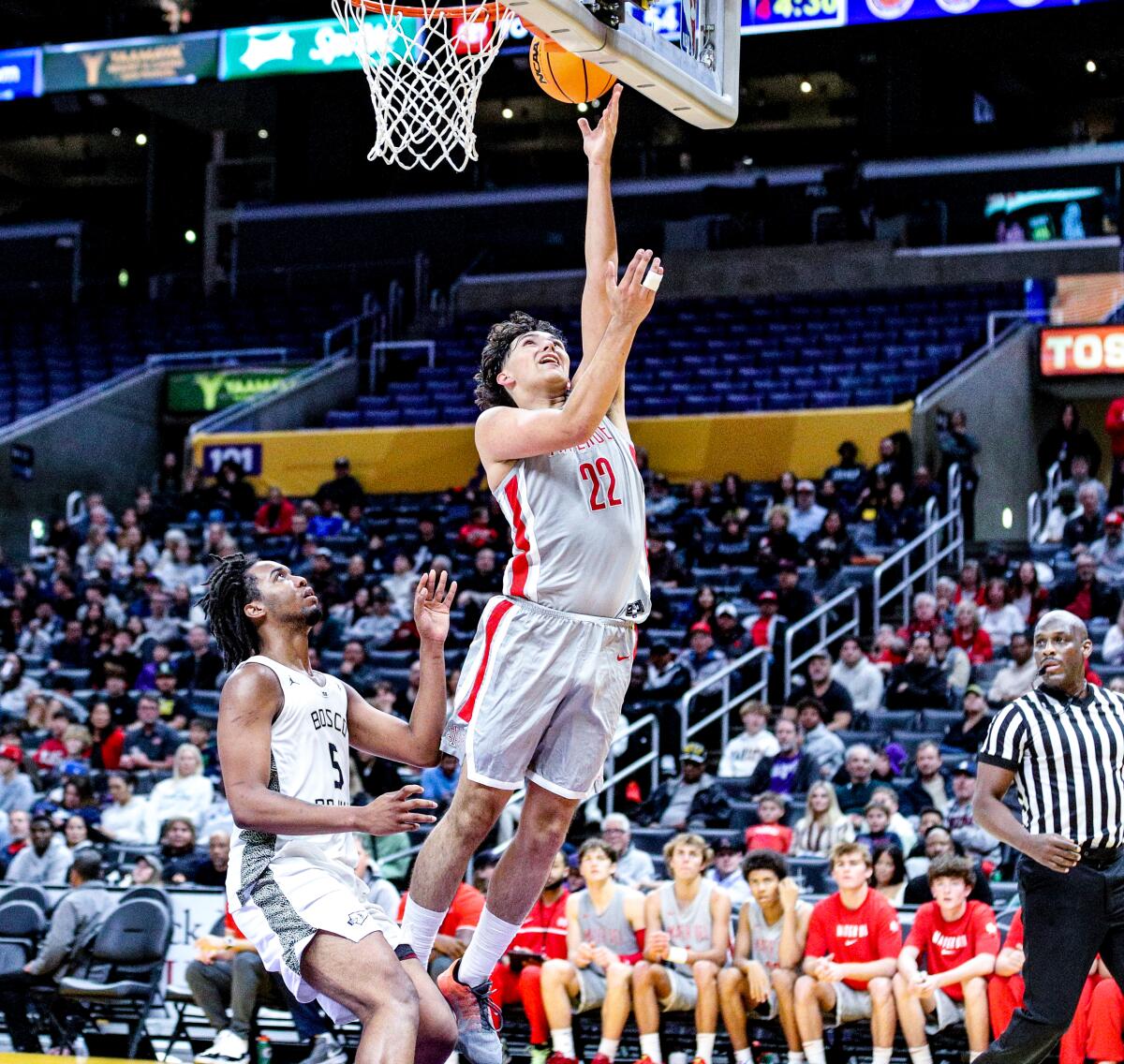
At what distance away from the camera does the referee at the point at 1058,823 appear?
19.4 feet

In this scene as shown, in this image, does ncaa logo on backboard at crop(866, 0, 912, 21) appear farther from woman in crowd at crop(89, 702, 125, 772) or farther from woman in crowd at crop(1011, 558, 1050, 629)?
woman in crowd at crop(89, 702, 125, 772)

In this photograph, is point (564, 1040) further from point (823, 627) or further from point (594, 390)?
point (823, 627)

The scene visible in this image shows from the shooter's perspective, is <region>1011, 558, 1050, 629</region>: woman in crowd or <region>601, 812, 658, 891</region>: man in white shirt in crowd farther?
<region>1011, 558, 1050, 629</region>: woman in crowd

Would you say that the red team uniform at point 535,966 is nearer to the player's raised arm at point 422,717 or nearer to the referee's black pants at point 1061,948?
the referee's black pants at point 1061,948

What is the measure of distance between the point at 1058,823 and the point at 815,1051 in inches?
126

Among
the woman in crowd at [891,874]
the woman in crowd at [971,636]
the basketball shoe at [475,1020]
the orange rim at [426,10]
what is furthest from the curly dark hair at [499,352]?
the woman in crowd at [971,636]

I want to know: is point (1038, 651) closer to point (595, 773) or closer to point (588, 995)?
point (595, 773)

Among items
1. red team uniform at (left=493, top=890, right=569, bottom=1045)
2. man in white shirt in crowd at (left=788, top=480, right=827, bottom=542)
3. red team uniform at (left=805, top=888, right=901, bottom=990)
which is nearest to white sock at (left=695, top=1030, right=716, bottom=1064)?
red team uniform at (left=805, top=888, right=901, bottom=990)

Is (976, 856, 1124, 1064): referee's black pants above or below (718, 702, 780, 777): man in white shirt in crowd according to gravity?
above

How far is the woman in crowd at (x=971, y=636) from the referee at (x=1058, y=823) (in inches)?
279

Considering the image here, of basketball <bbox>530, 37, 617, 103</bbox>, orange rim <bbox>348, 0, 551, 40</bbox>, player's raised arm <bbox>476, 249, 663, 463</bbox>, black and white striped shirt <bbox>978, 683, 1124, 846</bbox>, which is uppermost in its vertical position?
orange rim <bbox>348, 0, 551, 40</bbox>

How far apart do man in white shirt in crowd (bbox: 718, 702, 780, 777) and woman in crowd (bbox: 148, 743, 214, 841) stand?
375 cm

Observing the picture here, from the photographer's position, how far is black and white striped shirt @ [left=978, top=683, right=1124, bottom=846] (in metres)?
6.01

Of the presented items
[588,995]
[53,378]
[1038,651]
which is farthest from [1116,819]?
[53,378]
